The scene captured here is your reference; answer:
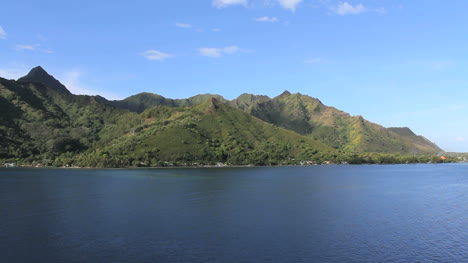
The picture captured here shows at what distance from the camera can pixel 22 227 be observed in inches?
2511

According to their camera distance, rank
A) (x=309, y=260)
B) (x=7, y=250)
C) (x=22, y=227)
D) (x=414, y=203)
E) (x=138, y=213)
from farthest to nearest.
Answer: (x=414, y=203)
(x=138, y=213)
(x=22, y=227)
(x=7, y=250)
(x=309, y=260)

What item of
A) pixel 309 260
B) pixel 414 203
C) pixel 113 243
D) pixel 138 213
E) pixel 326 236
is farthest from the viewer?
pixel 414 203

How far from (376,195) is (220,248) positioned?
73919mm

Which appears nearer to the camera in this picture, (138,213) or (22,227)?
(22,227)

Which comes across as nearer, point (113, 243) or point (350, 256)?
point (350, 256)

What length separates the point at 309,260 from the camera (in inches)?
1795

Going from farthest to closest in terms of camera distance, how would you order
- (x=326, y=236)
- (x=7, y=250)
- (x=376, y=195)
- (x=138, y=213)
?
1. (x=376, y=195)
2. (x=138, y=213)
3. (x=326, y=236)
4. (x=7, y=250)

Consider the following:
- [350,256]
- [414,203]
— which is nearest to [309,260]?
[350,256]

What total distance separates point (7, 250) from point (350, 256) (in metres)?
43.5

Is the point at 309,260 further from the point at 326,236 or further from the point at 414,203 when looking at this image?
A: the point at 414,203

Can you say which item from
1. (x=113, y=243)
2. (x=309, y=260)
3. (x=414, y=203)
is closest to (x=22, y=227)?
(x=113, y=243)

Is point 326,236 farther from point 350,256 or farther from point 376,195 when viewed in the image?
point 376,195

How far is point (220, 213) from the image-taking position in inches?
3091

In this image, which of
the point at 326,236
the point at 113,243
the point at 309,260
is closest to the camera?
the point at 309,260
